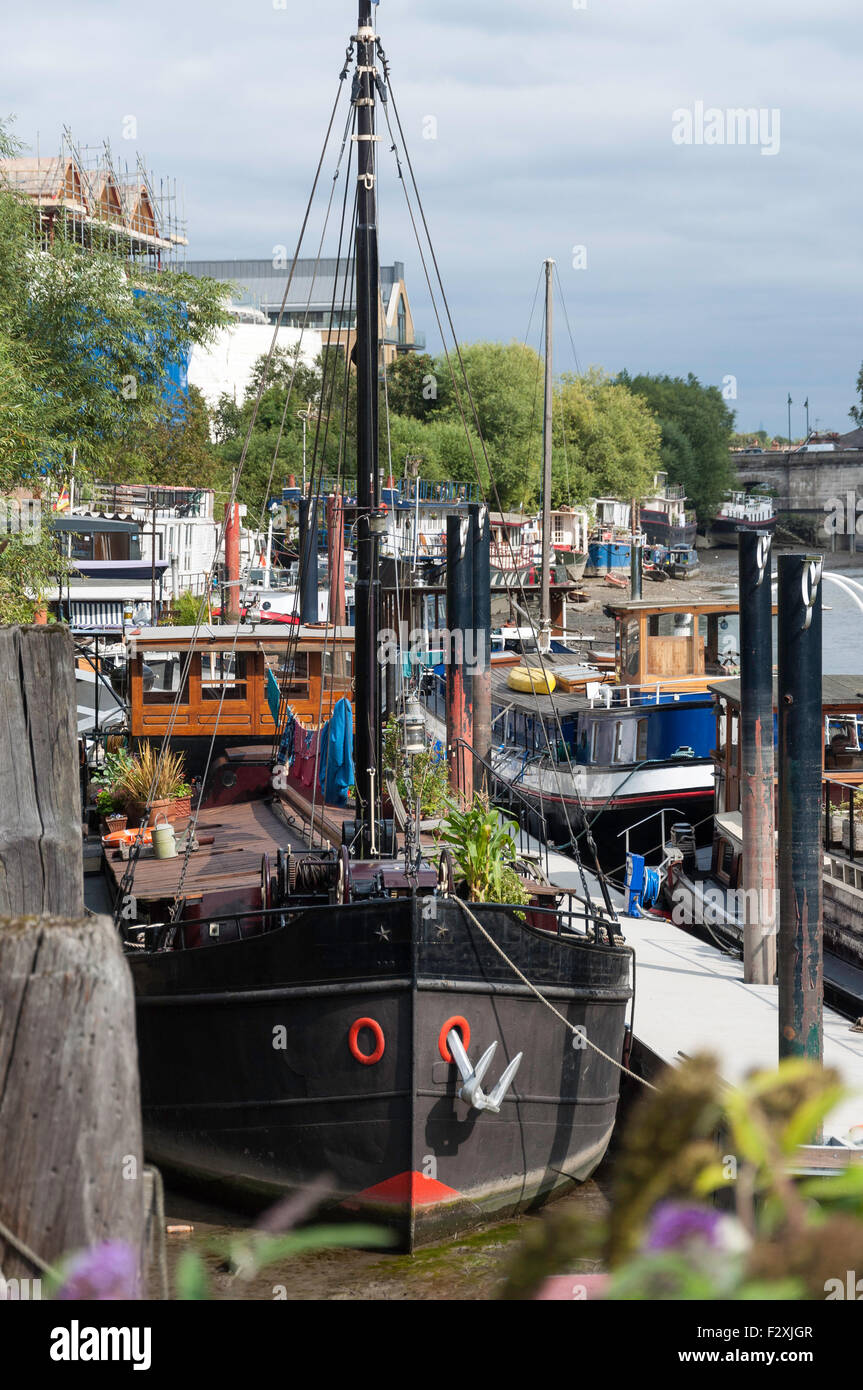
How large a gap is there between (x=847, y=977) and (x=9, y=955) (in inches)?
596

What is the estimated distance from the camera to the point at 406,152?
12.7 meters

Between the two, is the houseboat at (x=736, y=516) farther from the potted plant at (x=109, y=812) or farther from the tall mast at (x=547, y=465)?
the potted plant at (x=109, y=812)

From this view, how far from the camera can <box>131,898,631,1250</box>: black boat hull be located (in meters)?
10.1

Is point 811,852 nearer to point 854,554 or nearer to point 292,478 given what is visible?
point 292,478

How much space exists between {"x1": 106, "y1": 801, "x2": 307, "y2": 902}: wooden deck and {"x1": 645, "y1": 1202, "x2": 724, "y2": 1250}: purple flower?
10.8 meters

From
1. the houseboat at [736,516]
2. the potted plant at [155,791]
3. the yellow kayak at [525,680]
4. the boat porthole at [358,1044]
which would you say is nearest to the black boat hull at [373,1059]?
the boat porthole at [358,1044]

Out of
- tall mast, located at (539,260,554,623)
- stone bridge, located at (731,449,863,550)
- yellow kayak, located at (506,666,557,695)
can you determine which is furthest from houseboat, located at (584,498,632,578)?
yellow kayak, located at (506,666,557,695)

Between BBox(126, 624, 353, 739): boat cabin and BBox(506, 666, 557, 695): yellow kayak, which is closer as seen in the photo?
BBox(126, 624, 353, 739): boat cabin

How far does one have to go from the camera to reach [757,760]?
14102 mm

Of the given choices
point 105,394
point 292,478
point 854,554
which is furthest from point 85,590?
point 854,554

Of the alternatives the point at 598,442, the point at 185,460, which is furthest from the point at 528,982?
the point at 598,442

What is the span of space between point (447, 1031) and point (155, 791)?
5.99m

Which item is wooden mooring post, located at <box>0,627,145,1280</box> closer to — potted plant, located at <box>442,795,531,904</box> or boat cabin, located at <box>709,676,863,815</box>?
potted plant, located at <box>442,795,531,904</box>
